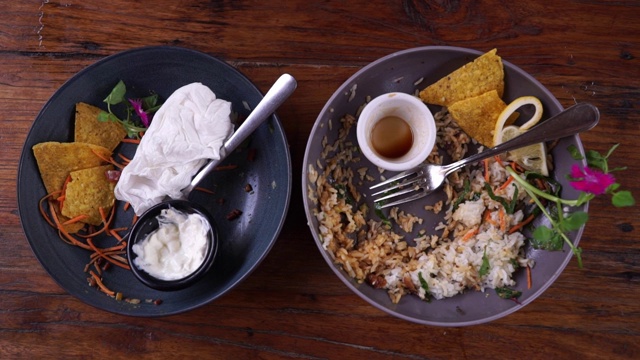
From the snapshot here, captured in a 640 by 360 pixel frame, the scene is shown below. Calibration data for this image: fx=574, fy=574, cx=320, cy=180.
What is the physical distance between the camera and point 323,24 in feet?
6.42

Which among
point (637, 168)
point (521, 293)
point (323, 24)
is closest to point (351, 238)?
point (521, 293)

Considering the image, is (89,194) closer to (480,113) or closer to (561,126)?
(480,113)

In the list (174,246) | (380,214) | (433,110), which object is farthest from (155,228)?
(433,110)

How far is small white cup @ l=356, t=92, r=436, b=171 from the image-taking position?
176 centimetres

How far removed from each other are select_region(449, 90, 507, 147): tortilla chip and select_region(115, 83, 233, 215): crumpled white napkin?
73 centimetres

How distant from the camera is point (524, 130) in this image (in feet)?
5.70

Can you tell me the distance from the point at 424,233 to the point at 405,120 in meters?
0.38

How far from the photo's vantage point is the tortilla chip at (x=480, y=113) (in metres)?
1.75

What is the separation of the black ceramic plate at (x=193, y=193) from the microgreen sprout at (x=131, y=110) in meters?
0.03

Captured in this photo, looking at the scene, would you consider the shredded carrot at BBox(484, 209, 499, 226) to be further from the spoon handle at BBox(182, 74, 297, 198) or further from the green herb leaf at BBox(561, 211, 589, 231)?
the spoon handle at BBox(182, 74, 297, 198)

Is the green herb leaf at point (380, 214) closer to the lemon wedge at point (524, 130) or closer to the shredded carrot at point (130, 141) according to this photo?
the lemon wedge at point (524, 130)

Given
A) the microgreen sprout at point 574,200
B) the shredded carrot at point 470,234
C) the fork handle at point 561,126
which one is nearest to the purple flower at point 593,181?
the microgreen sprout at point 574,200

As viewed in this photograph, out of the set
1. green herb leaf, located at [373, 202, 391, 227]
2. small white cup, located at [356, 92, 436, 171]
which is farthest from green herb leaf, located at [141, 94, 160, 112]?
green herb leaf, located at [373, 202, 391, 227]

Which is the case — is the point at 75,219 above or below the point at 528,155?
below
